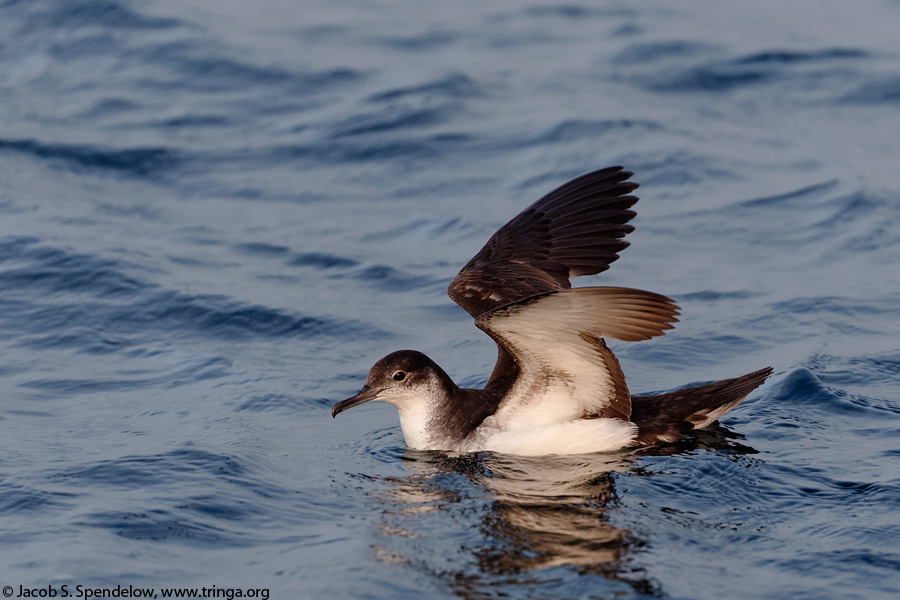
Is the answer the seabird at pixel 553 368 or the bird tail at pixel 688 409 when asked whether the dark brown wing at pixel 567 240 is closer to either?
the seabird at pixel 553 368

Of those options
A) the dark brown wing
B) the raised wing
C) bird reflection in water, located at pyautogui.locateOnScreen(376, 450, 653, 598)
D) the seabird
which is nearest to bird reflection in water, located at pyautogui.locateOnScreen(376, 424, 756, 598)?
bird reflection in water, located at pyautogui.locateOnScreen(376, 450, 653, 598)

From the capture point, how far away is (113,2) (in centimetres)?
1820

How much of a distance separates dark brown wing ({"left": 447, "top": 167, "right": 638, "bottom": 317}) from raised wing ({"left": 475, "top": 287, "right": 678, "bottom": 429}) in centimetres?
98

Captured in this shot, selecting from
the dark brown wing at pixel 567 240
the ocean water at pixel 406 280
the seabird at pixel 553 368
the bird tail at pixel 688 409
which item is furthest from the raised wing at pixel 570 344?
the dark brown wing at pixel 567 240

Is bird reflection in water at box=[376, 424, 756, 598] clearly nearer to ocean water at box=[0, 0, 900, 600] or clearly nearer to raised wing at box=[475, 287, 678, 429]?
ocean water at box=[0, 0, 900, 600]

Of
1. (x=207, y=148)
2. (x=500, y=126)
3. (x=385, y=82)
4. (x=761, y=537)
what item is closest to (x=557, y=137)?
(x=500, y=126)

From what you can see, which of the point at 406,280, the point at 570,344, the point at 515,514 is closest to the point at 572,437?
the point at 570,344

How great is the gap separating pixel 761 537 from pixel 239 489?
3013 millimetres

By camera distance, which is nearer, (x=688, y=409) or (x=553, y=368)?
(x=553, y=368)

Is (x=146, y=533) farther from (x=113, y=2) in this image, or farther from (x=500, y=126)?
(x=113, y=2)

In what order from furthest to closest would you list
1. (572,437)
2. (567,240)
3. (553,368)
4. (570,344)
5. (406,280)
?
(406,280)
(567,240)
(572,437)
(553,368)
(570,344)

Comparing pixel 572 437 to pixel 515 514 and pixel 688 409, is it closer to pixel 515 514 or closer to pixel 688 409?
pixel 688 409

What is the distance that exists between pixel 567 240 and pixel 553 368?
159 cm

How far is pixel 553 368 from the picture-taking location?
713 centimetres
